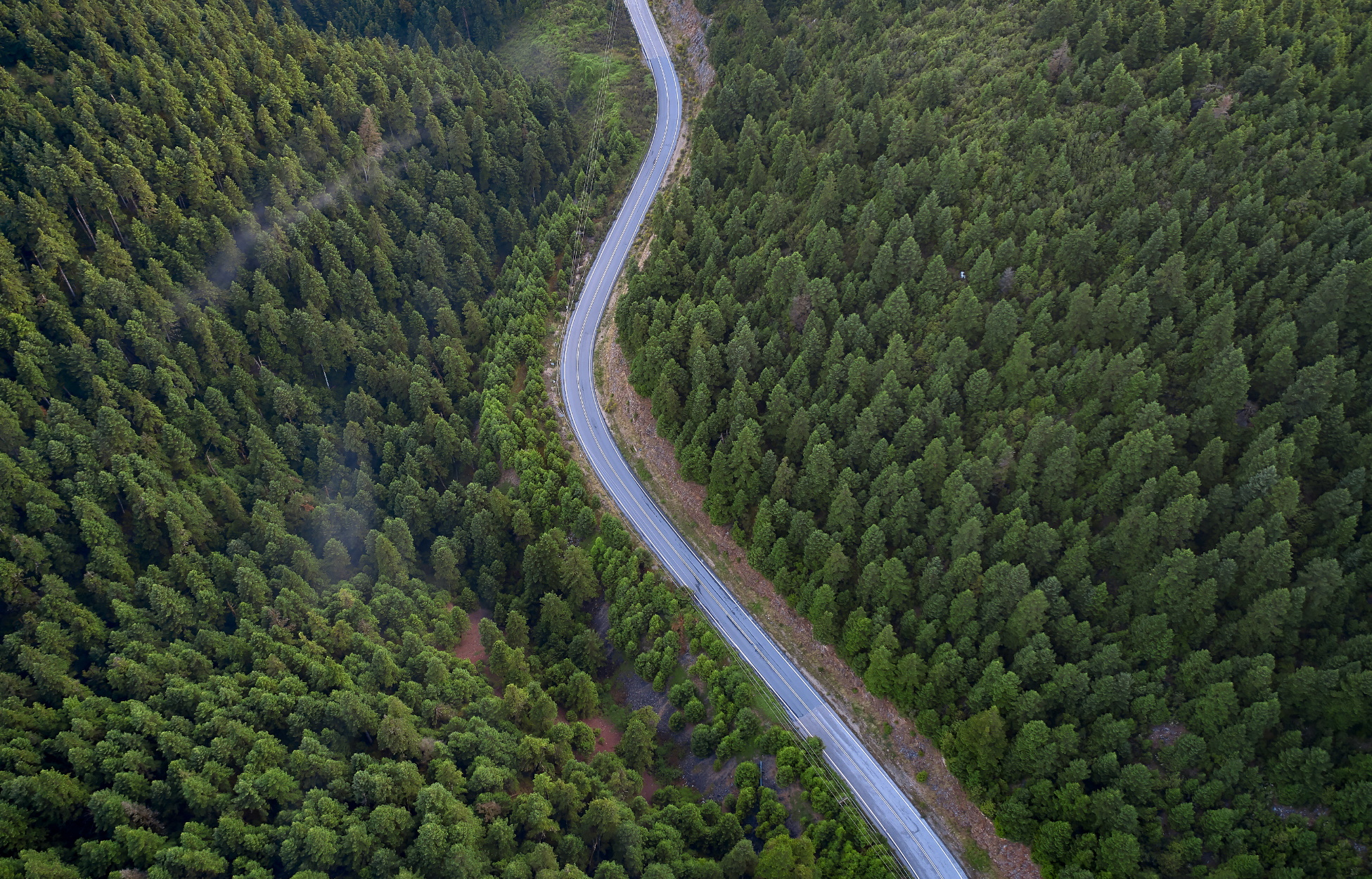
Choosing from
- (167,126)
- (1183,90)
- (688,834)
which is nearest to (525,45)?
(167,126)

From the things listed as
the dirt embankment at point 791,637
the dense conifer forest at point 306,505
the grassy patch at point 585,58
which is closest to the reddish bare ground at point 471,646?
the dense conifer forest at point 306,505

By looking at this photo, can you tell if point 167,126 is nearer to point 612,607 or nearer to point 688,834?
point 612,607

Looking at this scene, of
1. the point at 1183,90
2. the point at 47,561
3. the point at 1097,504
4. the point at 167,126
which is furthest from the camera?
the point at 167,126

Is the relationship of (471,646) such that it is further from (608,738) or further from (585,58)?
(585,58)

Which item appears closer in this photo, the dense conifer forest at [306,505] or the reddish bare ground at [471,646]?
the dense conifer forest at [306,505]

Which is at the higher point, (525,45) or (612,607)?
(525,45)

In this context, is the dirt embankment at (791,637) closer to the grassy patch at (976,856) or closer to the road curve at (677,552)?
the grassy patch at (976,856)

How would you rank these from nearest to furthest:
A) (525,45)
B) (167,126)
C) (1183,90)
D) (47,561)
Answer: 1. (47,561)
2. (1183,90)
3. (167,126)
4. (525,45)
